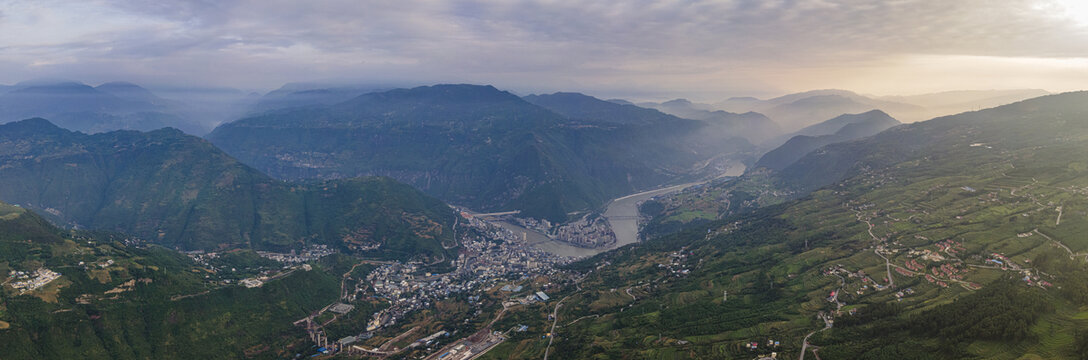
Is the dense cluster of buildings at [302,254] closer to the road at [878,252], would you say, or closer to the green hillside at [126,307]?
the green hillside at [126,307]

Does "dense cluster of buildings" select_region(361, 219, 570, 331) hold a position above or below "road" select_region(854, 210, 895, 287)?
below

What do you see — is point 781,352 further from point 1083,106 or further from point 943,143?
point 1083,106

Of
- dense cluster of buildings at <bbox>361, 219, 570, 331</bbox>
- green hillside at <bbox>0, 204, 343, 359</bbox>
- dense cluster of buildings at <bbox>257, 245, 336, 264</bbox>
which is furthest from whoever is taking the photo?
dense cluster of buildings at <bbox>257, 245, 336, 264</bbox>

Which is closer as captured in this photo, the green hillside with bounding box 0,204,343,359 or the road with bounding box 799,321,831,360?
the road with bounding box 799,321,831,360

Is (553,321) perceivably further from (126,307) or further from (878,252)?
(126,307)

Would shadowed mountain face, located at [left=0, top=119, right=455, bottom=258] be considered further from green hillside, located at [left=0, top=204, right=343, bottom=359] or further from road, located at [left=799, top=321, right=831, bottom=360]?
road, located at [left=799, top=321, right=831, bottom=360]

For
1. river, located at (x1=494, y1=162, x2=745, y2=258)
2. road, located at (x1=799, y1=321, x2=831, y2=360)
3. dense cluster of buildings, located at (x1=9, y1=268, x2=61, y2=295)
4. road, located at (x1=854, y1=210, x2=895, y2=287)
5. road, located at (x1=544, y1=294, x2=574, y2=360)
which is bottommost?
river, located at (x1=494, y1=162, x2=745, y2=258)

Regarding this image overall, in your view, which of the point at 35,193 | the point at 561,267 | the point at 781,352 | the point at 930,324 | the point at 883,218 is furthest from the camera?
the point at 35,193

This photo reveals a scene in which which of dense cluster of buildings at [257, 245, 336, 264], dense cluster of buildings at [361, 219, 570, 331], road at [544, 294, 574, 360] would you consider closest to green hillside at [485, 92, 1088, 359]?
road at [544, 294, 574, 360]

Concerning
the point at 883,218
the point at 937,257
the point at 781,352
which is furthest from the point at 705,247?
the point at 781,352
